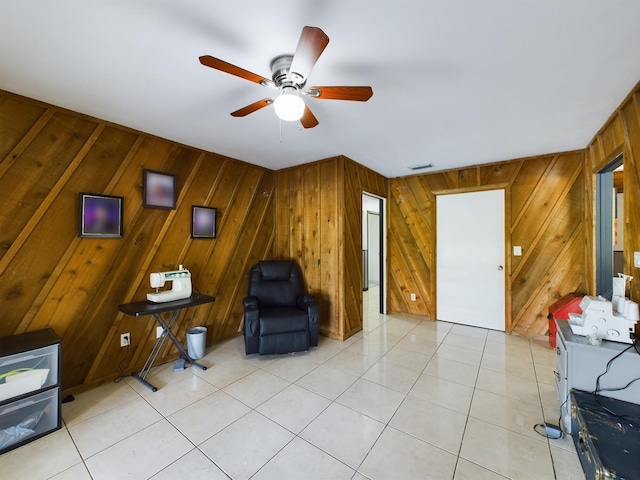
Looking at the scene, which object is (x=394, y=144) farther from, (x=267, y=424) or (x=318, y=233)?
(x=267, y=424)

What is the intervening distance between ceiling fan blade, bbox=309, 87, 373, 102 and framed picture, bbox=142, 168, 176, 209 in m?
2.07

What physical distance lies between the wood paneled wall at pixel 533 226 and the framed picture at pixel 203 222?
3.21m

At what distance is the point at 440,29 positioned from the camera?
1392 millimetres

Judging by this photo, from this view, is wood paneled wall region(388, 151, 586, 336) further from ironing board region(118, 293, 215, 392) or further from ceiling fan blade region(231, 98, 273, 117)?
ironing board region(118, 293, 215, 392)

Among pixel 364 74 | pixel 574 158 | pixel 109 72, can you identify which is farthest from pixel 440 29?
pixel 574 158

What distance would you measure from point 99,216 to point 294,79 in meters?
2.17

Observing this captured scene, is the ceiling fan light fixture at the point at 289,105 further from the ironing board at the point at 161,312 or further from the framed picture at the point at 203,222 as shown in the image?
the framed picture at the point at 203,222

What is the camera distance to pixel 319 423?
1.95 meters

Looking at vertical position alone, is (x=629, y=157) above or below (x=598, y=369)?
above

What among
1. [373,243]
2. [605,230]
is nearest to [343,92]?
[605,230]

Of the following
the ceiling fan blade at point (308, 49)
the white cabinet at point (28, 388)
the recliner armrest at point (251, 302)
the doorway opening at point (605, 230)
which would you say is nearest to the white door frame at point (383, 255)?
the recliner armrest at point (251, 302)

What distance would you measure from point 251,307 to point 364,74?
8.03 ft

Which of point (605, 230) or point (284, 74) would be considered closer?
point (284, 74)

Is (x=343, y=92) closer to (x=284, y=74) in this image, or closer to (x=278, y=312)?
(x=284, y=74)
